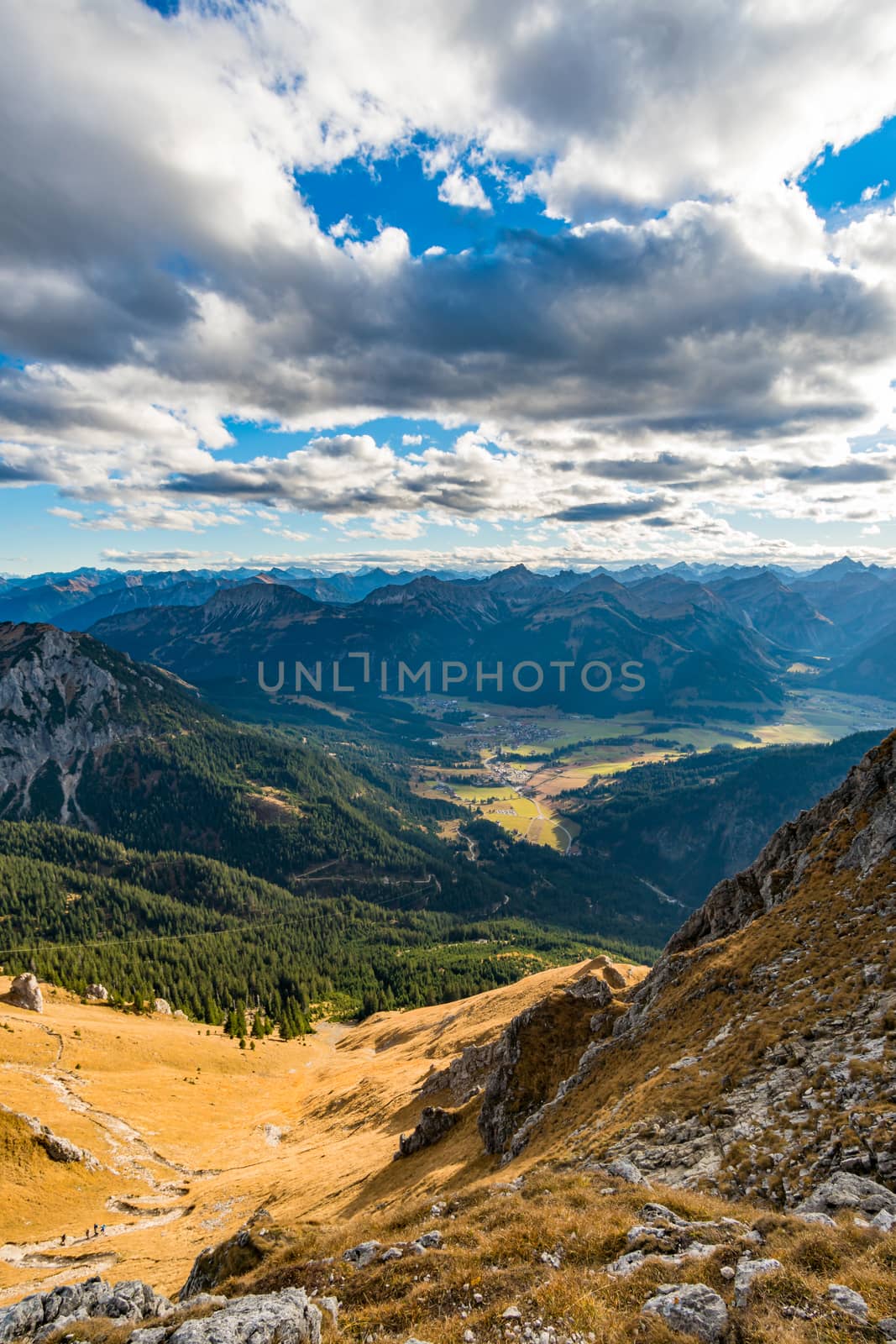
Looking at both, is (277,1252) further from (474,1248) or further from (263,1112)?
(263,1112)

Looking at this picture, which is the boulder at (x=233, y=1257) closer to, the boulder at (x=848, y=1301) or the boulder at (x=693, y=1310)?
the boulder at (x=693, y=1310)

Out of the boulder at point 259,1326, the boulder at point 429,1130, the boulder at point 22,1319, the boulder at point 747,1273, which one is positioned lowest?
the boulder at point 429,1130

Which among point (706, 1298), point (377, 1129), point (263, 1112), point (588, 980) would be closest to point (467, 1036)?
point (377, 1129)

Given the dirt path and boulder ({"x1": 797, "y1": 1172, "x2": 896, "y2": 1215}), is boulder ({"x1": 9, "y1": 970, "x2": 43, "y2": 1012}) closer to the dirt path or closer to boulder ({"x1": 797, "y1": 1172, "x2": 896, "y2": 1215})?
the dirt path

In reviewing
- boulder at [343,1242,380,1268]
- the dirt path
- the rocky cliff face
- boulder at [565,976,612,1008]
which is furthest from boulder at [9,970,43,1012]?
boulder at [343,1242,380,1268]

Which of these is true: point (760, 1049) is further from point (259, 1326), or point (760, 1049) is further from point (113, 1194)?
point (113, 1194)

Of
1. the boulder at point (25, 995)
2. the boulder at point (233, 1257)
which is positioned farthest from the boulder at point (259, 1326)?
the boulder at point (25, 995)
